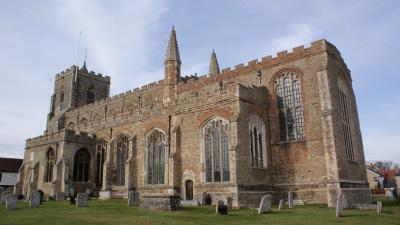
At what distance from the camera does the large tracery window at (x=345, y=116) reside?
2429 centimetres

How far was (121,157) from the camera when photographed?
3141 cm

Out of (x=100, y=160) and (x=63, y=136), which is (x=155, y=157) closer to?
(x=100, y=160)

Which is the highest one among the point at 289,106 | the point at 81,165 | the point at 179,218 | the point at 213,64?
the point at 213,64

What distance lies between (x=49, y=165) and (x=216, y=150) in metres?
18.6

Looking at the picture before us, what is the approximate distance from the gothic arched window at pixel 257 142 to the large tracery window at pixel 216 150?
1789 millimetres

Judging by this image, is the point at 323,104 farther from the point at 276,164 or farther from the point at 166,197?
the point at 166,197

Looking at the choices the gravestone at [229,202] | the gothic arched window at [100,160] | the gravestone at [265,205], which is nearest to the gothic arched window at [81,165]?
the gothic arched window at [100,160]

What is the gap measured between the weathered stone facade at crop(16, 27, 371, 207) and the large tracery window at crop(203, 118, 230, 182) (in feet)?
0.47

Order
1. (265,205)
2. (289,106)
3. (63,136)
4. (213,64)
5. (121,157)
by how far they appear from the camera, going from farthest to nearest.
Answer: (213,64) → (63,136) → (121,157) → (289,106) → (265,205)

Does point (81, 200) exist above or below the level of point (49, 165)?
below

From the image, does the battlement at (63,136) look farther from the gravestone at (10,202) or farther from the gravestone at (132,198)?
the gravestone at (10,202)

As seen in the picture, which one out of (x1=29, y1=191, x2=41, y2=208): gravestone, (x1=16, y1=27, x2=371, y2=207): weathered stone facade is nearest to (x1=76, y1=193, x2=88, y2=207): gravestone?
(x1=29, y1=191, x2=41, y2=208): gravestone

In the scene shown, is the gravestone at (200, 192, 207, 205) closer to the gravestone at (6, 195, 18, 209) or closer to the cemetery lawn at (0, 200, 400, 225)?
the cemetery lawn at (0, 200, 400, 225)

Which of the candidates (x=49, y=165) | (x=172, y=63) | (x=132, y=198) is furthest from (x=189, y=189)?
(x=49, y=165)
